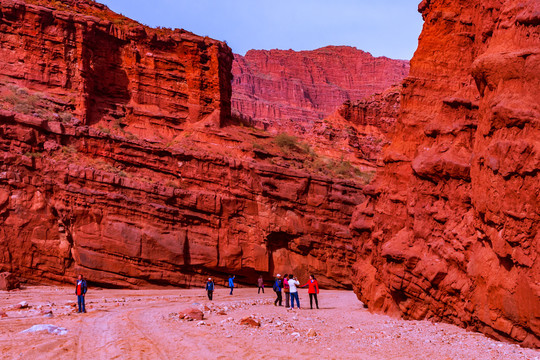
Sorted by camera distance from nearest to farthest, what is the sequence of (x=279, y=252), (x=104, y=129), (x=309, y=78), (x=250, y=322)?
(x=250, y=322), (x=279, y=252), (x=104, y=129), (x=309, y=78)

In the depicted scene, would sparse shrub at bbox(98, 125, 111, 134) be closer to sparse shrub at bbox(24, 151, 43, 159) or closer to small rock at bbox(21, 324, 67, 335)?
sparse shrub at bbox(24, 151, 43, 159)

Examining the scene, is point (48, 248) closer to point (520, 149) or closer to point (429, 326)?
point (429, 326)

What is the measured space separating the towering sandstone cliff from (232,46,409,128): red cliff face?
75595mm

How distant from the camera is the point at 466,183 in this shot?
11.2 m

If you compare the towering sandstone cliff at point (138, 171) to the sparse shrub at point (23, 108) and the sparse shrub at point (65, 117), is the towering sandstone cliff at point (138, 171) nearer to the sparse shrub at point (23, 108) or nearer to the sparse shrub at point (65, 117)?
the sparse shrub at point (23, 108)

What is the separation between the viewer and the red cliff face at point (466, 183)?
28.2 ft

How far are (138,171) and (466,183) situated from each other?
71.6 ft

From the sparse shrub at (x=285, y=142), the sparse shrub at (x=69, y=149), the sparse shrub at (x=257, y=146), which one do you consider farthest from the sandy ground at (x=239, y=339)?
the sparse shrub at (x=285, y=142)

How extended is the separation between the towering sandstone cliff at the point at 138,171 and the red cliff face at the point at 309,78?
75.6 meters

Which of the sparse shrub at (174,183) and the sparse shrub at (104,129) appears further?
the sparse shrub at (104,129)

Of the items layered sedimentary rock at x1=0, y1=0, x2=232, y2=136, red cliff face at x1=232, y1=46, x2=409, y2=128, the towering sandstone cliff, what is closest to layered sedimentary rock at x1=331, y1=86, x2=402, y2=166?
the towering sandstone cliff

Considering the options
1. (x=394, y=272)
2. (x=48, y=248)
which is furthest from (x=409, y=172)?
(x=48, y=248)

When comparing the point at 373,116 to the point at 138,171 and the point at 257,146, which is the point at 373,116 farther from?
the point at 138,171

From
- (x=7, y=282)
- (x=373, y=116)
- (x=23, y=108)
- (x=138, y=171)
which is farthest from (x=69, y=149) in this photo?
(x=373, y=116)
